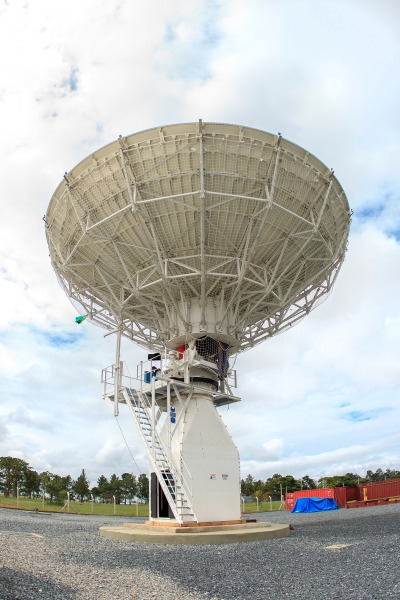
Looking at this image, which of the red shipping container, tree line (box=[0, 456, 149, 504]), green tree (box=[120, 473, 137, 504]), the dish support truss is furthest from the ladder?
green tree (box=[120, 473, 137, 504])

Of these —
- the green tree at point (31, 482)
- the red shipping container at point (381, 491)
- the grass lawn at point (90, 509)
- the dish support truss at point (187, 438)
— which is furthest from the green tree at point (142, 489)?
the dish support truss at point (187, 438)

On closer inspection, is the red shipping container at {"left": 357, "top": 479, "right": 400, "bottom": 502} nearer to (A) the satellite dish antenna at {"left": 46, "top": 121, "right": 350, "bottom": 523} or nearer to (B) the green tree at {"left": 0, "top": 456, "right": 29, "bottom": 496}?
(A) the satellite dish antenna at {"left": 46, "top": 121, "right": 350, "bottom": 523}

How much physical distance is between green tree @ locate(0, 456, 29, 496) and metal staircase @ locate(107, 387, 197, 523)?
5121cm

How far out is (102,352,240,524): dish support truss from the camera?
52.5 feet

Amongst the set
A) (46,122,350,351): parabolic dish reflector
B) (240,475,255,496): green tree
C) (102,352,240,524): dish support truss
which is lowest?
(240,475,255,496): green tree

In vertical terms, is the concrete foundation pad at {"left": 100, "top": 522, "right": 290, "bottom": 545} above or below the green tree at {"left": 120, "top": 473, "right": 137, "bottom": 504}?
above

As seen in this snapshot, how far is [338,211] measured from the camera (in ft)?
58.5

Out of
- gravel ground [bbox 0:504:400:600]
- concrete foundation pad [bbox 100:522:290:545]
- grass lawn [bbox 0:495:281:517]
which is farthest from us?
grass lawn [bbox 0:495:281:517]

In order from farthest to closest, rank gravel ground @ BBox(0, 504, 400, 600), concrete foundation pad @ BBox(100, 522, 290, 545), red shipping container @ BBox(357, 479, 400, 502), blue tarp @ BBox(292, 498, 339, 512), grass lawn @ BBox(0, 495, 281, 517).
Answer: red shipping container @ BBox(357, 479, 400, 502), grass lawn @ BBox(0, 495, 281, 517), blue tarp @ BBox(292, 498, 339, 512), concrete foundation pad @ BBox(100, 522, 290, 545), gravel ground @ BBox(0, 504, 400, 600)

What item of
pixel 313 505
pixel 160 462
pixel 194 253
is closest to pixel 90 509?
pixel 313 505

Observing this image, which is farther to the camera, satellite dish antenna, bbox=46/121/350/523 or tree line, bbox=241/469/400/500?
tree line, bbox=241/469/400/500

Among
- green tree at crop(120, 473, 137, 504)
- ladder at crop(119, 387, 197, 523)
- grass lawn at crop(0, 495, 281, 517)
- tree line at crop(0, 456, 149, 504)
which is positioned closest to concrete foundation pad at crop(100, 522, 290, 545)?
ladder at crop(119, 387, 197, 523)

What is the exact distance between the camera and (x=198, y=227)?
16.3 m

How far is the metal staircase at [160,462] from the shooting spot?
15406mm
